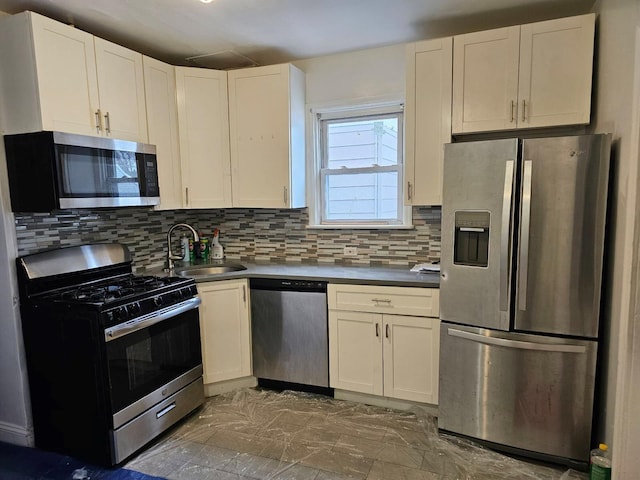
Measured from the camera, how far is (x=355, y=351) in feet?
9.11

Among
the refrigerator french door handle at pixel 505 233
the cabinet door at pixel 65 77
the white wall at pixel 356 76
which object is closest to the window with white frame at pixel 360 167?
the white wall at pixel 356 76

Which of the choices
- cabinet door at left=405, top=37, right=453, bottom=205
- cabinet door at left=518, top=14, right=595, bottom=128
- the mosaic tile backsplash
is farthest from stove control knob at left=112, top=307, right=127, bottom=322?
cabinet door at left=518, top=14, right=595, bottom=128

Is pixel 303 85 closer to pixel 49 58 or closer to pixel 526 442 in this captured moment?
pixel 49 58

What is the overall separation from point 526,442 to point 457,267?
3.29ft

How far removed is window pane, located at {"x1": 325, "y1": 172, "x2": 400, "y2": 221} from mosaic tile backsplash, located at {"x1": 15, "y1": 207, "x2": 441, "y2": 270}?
0.48 ft

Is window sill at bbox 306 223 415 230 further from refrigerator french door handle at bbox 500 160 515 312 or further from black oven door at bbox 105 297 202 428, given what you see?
black oven door at bbox 105 297 202 428

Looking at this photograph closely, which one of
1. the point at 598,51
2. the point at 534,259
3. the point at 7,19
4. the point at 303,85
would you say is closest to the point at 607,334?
the point at 534,259

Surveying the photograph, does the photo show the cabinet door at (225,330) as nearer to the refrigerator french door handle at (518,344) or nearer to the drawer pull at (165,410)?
the drawer pull at (165,410)

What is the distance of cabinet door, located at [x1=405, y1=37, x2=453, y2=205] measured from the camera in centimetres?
261

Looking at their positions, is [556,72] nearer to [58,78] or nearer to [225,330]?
[225,330]

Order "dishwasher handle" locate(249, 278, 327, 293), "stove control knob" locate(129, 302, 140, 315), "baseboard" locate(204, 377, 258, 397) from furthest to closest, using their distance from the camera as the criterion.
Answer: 1. "baseboard" locate(204, 377, 258, 397)
2. "dishwasher handle" locate(249, 278, 327, 293)
3. "stove control knob" locate(129, 302, 140, 315)

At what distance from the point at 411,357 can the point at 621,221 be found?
138 centimetres

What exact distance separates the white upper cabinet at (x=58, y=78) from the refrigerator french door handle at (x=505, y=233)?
7.62 feet

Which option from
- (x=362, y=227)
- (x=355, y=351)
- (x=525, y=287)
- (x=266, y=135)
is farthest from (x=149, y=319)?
(x=525, y=287)
